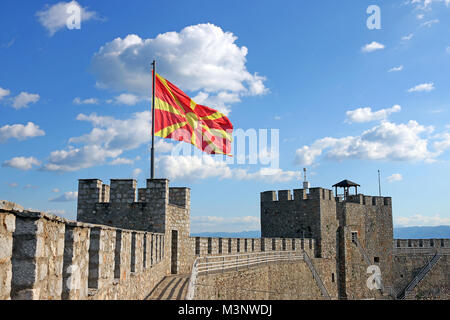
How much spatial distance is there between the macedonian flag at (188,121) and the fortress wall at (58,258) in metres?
9.73

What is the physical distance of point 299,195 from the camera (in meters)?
27.8

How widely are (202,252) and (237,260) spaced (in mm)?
1632

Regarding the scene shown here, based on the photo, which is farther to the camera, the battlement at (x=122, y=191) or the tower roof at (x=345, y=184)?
the tower roof at (x=345, y=184)

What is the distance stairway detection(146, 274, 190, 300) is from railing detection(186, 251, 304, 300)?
552mm

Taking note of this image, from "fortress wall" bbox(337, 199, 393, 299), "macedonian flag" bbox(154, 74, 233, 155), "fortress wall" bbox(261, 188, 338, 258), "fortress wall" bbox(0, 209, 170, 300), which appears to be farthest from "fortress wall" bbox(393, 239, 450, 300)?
"fortress wall" bbox(0, 209, 170, 300)

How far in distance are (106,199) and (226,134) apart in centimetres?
616

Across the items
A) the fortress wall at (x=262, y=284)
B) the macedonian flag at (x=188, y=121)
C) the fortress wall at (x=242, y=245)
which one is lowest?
the fortress wall at (x=262, y=284)

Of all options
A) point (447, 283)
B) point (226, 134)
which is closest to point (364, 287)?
point (447, 283)

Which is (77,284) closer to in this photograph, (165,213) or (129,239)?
(129,239)

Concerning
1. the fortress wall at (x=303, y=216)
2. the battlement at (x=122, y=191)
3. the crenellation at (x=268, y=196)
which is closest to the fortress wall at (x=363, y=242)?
the fortress wall at (x=303, y=216)

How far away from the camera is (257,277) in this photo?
18.1 metres

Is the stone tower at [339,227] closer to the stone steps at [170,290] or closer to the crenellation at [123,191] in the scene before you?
the crenellation at [123,191]

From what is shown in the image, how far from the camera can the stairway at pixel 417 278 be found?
1336 inches

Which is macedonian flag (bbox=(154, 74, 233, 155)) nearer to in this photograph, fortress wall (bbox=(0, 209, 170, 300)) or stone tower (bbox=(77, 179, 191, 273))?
stone tower (bbox=(77, 179, 191, 273))
